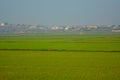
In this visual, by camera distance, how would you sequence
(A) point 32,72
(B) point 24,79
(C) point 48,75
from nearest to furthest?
(B) point 24,79 → (C) point 48,75 → (A) point 32,72

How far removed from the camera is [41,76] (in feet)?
55.4

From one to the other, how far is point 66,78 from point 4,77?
365 centimetres

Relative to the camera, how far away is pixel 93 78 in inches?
637

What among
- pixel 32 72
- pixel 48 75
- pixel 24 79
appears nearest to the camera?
pixel 24 79

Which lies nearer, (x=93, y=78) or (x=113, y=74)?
(x=93, y=78)

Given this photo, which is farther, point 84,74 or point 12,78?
point 84,74

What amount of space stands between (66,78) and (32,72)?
316cm

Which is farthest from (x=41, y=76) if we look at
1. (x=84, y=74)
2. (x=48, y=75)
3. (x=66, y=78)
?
(x=84, y=74)

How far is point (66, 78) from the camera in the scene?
16.2 metres

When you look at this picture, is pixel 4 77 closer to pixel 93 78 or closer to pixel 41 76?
pixel 41 76

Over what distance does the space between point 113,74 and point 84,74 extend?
180cm

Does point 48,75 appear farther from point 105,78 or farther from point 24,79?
point 105,78

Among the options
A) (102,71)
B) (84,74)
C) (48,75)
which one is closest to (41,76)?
(48,75)

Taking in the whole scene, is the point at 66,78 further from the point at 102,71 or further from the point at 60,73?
the point at 102,71
